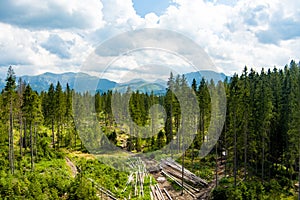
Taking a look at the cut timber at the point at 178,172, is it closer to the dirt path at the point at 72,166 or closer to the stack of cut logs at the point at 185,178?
the stack of cut logs at the point at 185,178

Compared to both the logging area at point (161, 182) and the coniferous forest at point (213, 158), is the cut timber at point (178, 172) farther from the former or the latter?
the coniferous forest at point (213, 158)

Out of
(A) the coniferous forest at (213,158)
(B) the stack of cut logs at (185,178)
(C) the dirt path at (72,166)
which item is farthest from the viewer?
(C) the dirt path at (72,166)

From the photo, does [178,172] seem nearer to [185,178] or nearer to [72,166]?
[185,178]

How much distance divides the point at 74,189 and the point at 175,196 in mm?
10860

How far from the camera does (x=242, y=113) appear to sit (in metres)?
29.8

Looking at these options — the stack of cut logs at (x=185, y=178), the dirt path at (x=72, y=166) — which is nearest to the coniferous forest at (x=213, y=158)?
the dirt path at (x=72, y=166)

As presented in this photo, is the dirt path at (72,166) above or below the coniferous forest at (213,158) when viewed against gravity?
below

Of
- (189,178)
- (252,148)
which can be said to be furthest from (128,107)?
(252,148)

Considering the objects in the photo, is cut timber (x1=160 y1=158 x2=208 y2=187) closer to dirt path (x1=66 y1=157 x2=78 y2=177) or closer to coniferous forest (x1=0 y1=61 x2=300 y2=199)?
coniferous forest (x1=0 y1=61 x2=300 y2=199)

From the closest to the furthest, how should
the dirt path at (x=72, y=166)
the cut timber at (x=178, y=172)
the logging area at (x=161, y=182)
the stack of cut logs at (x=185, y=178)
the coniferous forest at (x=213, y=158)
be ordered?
the coniferous forest at (x=213, y=158) < the logging area at (x=161, y=182) < the stack of cut logs at (x=185, y=178) < the cut timber at (x=178, y=172) < the dirt path at (x=72, y=166)

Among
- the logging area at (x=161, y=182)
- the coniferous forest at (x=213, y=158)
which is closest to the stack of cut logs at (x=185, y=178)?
the logging area at (x=161, y=182)

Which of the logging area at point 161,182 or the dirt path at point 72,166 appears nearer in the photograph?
the logging area at point 161,182

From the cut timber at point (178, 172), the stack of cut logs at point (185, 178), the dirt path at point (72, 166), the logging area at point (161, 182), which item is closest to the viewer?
the logging area at point (161, 182)

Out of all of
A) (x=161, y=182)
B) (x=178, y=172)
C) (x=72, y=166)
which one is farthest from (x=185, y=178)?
(x=72, y=166)
